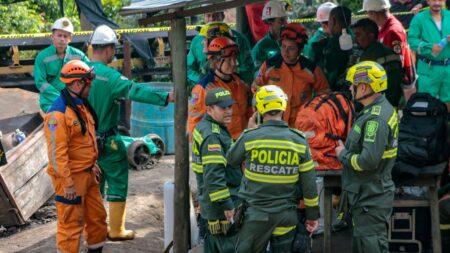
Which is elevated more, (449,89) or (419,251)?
(449,89)

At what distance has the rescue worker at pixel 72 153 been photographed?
305 inches

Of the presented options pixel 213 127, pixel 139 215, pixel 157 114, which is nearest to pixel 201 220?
pixel 213 127

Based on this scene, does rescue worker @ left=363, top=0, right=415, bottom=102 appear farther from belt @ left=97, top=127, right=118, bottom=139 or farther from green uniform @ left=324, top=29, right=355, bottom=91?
belt @ left=97, top=127, right=118, bottom=139

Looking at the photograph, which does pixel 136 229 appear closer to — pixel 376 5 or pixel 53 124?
pixel 53 124

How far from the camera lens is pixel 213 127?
22.9ft

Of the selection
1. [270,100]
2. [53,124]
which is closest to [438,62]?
[270,100]

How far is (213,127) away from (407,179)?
1.76 meters

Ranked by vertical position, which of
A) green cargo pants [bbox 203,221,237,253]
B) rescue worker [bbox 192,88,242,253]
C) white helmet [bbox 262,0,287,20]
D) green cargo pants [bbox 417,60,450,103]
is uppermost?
white helmet [bbox 262,0,287,20]

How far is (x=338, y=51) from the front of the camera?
9391 mm

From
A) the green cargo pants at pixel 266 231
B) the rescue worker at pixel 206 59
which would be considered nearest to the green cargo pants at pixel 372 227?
the green cargo pants at pixel 266 231

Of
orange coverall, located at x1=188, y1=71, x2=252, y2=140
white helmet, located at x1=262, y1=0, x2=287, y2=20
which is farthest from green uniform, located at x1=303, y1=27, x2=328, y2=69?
orange coverall, located at x1=188, y1=71, x2=252, y2=140

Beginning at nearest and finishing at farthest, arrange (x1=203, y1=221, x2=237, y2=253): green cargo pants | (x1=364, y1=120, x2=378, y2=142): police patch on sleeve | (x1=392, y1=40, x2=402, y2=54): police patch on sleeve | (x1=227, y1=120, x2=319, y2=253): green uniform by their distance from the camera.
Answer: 1. (x1=227, y1=120, x2=319, y2=253): green uniform
2. (x1=364, y1=120, x2=378, y2=142): police patch on sleeve
3. (x1=203, y1=221, x2=237, y2=253): green cargo pants
4. (x1=392, y1=40, x2=402, y2=54): police patch on sleeve

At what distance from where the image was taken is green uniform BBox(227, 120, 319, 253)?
643 cm

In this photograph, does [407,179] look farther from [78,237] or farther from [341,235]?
[78,237]
